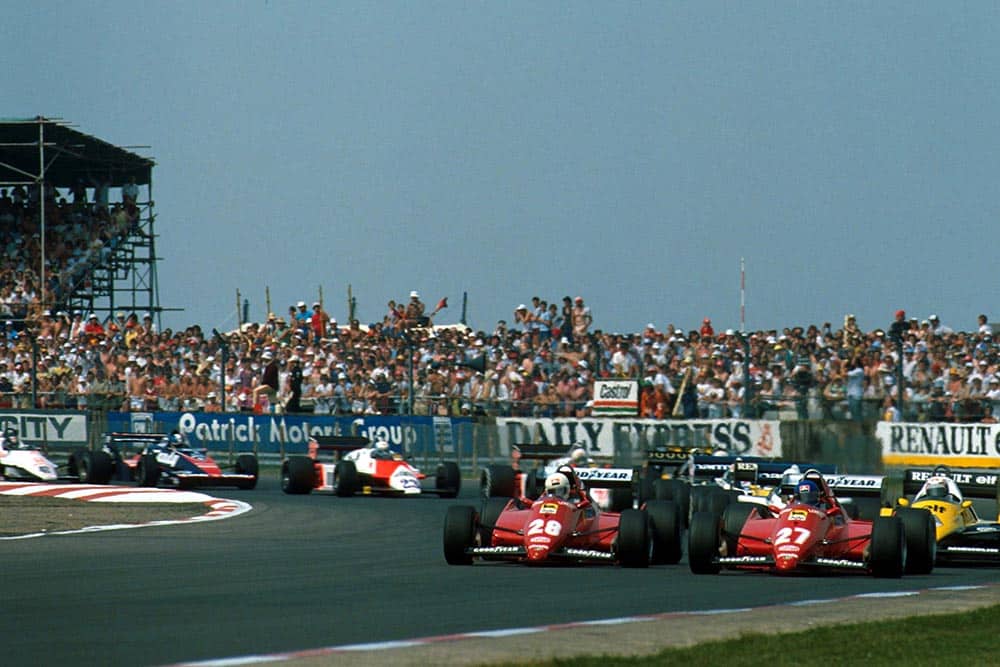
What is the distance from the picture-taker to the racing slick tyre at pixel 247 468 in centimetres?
2969

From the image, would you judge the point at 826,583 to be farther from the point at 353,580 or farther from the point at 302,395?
the point at 302,395

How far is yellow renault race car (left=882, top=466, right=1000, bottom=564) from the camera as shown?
17.2 m

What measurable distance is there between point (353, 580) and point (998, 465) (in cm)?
1577

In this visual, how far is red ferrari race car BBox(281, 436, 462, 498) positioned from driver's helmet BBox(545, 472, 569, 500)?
10.8 meters

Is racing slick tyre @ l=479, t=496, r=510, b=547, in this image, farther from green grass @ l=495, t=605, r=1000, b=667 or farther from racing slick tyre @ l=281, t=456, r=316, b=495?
racing slick tyre @ l=281, t=456, r=316, b=495

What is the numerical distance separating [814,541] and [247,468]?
51.5 ft

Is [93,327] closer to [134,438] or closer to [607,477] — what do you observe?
[134,438]

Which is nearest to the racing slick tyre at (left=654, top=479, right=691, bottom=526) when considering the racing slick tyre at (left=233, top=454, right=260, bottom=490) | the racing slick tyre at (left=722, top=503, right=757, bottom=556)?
the racing slick tyre at (left=722, top=503, right=757, bottom=556)

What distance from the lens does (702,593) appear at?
13.8 metres

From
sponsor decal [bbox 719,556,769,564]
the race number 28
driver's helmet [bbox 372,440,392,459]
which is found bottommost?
sponsor decal [bbox 719,556,769,564]

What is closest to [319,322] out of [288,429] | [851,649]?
[288,429]

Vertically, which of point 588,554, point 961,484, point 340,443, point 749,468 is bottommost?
point 588,554

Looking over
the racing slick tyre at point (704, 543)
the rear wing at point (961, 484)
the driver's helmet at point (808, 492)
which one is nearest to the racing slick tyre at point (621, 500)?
the rear wing at point (961, 484)

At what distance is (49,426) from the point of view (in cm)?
3641
